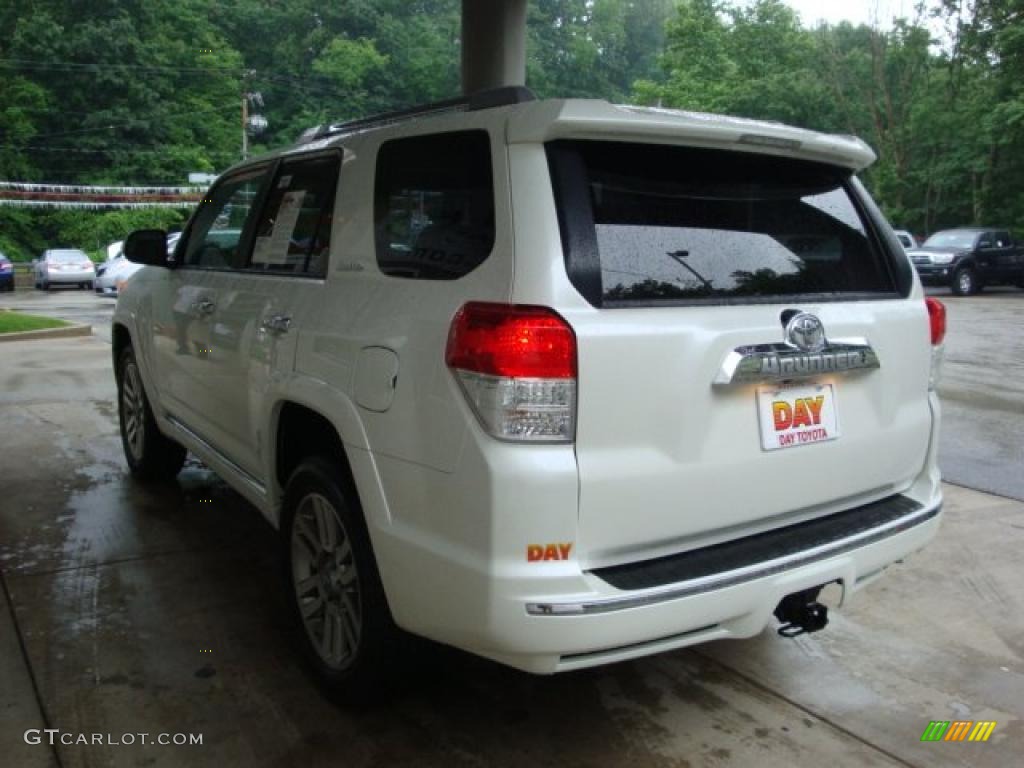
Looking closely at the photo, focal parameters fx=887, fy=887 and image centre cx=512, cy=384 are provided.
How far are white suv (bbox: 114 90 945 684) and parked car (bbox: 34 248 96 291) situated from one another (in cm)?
2954

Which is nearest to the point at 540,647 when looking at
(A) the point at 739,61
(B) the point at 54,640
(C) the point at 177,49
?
(B) the point at 54,640

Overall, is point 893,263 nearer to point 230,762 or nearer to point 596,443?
point 596,443

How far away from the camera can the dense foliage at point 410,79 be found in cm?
3020

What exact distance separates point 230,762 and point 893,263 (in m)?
2.70

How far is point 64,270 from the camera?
95.9 ft

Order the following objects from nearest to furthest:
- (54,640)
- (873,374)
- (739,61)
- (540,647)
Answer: (540,647)
(873,374)
(54,640)
(739,61)

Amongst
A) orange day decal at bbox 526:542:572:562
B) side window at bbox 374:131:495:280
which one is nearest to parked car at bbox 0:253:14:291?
side window at bbox 374:131:495:280

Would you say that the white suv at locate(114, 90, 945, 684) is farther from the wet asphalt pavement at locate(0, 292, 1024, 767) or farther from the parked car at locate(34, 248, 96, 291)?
the parked car at locate(34, 248, 96, 291)

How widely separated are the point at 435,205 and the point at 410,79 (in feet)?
177

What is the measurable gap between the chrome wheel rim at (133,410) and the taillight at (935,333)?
4.24 meters

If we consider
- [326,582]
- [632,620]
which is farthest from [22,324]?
[632,620]

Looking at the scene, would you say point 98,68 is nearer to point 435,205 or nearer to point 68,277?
point 68,277

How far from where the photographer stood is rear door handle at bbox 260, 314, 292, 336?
319cm

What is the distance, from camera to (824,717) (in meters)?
2.94
